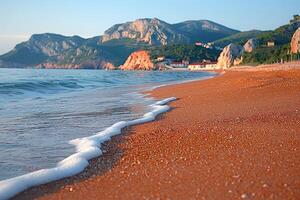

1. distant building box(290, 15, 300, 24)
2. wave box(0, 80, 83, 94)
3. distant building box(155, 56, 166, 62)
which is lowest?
distant building box(155, 56, 166, 62)

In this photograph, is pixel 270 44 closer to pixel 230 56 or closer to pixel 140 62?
pixel 230 56

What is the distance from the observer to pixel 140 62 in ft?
579

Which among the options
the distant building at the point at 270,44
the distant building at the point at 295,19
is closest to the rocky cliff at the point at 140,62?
the distant building at the point at 295,19

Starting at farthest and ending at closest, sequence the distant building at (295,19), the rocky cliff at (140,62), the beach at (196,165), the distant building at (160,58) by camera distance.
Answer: the rocky cliff at (140,62) < the distant building at (160,58) < the distant building at (295,19) < the beach at (196,165)

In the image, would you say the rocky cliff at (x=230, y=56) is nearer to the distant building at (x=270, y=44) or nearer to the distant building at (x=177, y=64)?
the distant building at (x=270, y=44)

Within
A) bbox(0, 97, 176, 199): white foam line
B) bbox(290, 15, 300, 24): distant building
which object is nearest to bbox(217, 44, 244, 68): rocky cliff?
bbox(290, 15, 300, 24): distant building

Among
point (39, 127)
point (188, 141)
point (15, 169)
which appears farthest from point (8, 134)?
point (188, 141)

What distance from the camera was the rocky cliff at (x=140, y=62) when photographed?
169500mm

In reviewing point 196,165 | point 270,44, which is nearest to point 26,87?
point 196,165

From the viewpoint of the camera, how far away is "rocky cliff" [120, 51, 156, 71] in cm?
16950

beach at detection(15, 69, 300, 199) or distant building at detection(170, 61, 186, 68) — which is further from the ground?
beach at detection(15, 69, 300, 199)

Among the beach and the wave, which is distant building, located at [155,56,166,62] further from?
the beach

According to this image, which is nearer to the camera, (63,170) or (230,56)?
(63,170)

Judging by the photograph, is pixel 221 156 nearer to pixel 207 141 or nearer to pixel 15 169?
pixel 207 141
